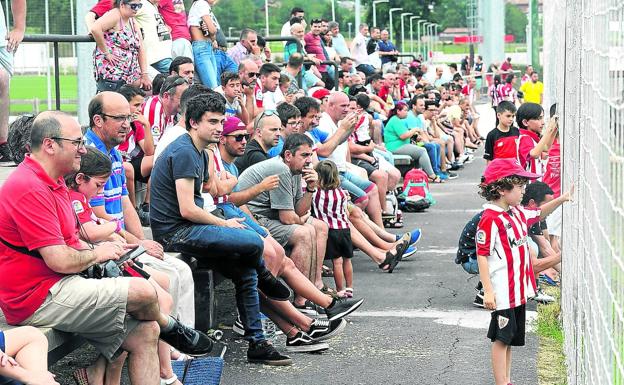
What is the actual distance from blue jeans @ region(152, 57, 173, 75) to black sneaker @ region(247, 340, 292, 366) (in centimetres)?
476

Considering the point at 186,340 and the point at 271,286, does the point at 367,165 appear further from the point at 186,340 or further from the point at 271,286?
the point at 186,340

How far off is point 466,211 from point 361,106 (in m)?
2.25

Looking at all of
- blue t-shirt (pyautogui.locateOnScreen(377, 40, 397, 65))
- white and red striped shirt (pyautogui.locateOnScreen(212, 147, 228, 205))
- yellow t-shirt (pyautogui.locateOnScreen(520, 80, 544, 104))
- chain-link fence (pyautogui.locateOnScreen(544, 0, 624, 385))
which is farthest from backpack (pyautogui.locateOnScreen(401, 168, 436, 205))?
yellow t-shirt (pyautogui.locateOnScreen(520, 80, 544, 104))

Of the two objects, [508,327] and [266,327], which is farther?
[266,327]

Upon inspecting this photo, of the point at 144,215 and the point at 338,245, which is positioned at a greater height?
the point at 144,215

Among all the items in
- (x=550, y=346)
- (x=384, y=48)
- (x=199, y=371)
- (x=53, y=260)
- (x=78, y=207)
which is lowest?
(x=550, y=346)

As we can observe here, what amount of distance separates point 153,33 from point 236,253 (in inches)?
175

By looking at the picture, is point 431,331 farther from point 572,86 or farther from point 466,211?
point 466,211

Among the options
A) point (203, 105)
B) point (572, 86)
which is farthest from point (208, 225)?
point (572, 86)

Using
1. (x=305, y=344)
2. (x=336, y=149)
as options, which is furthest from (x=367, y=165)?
(x=305, y=344)

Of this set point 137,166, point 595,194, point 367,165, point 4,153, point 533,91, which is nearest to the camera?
point 595,194

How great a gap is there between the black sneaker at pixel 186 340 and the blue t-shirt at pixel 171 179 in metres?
1.24

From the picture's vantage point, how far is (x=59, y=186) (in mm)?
5949

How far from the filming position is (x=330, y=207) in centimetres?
1066
